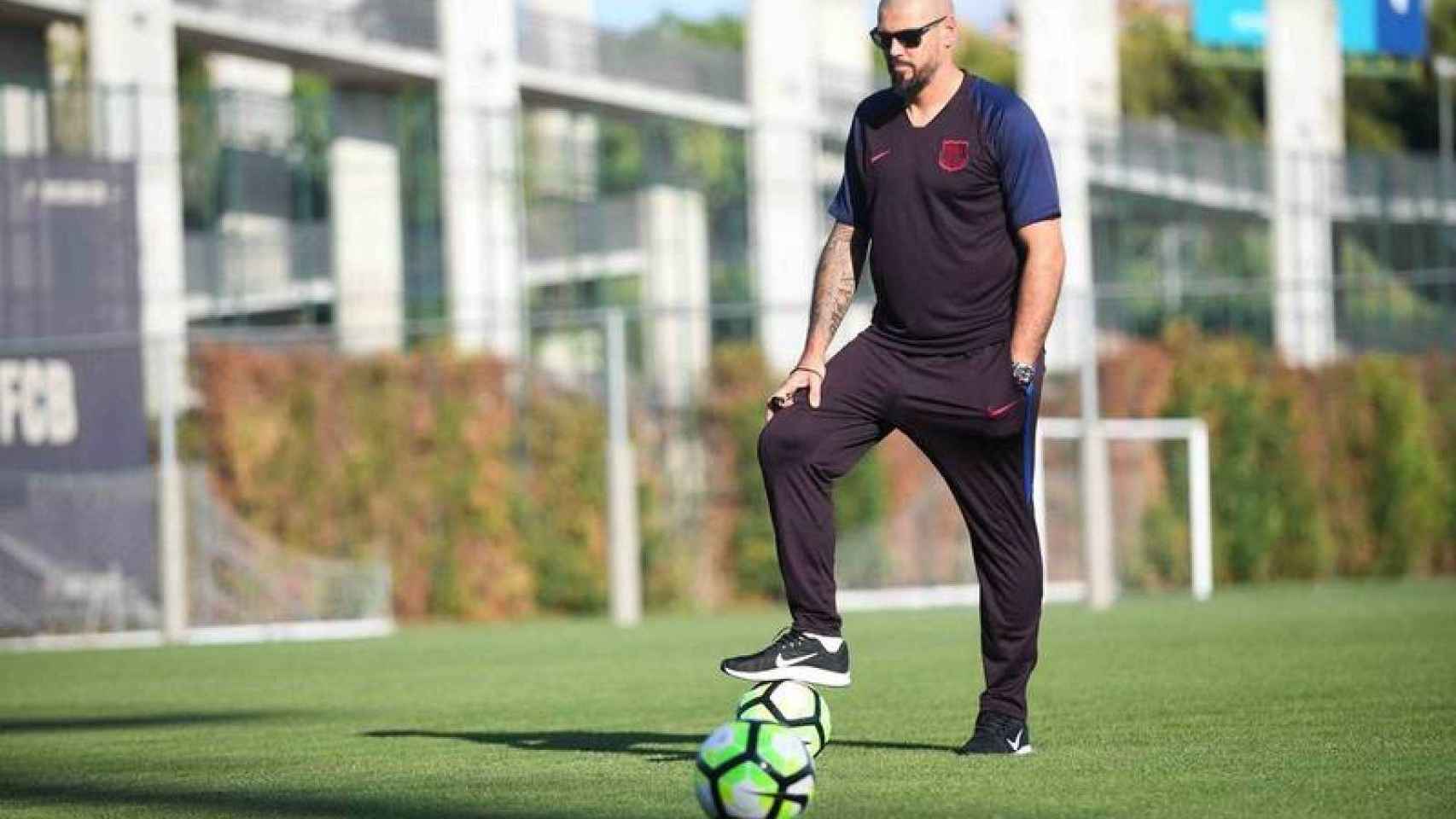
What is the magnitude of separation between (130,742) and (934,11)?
4.41 metres

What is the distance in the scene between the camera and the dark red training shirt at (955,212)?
7.67 meters

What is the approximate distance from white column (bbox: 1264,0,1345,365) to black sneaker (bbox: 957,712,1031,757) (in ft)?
101

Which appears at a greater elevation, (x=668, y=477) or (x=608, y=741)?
(x=668, y=477)

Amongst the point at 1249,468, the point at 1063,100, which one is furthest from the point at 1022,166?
the point at 1063,100

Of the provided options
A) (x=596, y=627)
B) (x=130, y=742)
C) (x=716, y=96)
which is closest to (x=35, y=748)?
(x=130, y=742)

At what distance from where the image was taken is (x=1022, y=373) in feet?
25.3

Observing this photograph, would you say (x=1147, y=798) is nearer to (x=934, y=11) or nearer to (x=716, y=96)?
(x=934, y=11)

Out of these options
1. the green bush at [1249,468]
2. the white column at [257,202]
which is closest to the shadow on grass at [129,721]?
the green bush at [1249,468]

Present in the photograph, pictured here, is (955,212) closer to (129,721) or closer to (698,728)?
(698,728)

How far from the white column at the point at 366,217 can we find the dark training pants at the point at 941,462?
22327mm

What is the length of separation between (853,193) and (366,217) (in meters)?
24.7

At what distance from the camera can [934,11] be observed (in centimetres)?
761

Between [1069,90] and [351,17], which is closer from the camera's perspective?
[351,17]

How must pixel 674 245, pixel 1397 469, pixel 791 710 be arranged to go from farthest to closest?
pixel 674 245, pixel 1397 469, pixel 791 710
